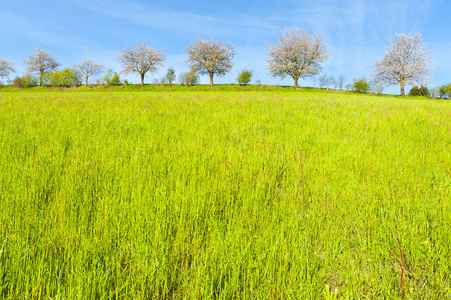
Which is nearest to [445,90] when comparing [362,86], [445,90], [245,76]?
[445,90]

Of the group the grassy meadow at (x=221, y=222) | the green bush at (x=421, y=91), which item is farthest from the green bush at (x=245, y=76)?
the grassy meadow at (x=221, y=222)

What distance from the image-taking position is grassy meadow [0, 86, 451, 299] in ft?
5.16

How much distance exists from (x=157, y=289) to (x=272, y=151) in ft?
10.9

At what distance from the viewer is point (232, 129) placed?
5.81 meters

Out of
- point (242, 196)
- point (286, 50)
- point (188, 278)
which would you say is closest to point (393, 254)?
point (242, 196)

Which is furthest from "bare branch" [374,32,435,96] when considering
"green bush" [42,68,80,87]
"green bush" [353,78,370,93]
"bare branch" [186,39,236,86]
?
"green bush" [42,68,80,87]

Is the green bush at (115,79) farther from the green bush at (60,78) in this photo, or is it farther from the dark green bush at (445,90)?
the dark green bush at (445,90)

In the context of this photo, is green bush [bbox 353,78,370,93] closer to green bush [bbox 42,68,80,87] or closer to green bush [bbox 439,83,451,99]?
green bush [bbox 439,83,451,99]

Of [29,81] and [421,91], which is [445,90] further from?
[29,81]

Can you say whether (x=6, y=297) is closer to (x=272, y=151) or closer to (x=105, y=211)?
(x=105, y=211)

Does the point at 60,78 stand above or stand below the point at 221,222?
above

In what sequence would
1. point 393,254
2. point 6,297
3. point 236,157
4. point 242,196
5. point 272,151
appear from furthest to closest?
point 272,151 → point 236,157 → point 242,196 → point 393,254 → point 6,297

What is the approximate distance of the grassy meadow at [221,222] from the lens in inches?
61.9

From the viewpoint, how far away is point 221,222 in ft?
7.47
